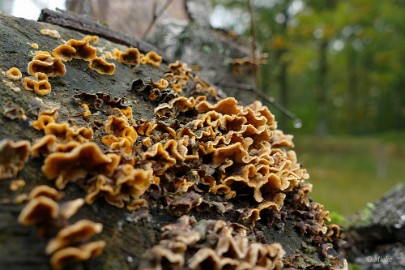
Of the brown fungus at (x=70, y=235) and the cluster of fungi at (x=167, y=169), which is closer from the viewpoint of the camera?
the brown fungus at (x=70, y=235)

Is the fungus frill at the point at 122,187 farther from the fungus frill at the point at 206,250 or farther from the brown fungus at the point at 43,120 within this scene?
the brown fungus at the point at 43,120

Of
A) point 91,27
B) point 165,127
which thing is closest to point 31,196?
point 165,127

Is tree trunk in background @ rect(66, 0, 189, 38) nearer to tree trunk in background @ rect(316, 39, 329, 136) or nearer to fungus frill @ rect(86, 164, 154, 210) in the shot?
fungus frill @ rect(86, 164, 154, 210)

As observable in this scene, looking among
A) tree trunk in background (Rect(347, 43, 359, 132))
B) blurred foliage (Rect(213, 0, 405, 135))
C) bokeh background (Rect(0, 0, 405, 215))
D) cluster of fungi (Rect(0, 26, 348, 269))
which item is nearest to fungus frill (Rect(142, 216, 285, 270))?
cluster of fungi (Rect(0, 26, 348, 269))

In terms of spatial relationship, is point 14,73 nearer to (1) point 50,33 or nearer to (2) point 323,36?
(1) point 50,33

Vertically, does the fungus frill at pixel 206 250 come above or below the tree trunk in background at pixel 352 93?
below

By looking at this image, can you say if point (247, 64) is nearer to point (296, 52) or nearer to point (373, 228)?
point (373, 228)

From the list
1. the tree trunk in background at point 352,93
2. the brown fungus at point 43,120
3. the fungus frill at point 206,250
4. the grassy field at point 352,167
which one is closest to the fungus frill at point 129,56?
the brown fungus at point 43,120
